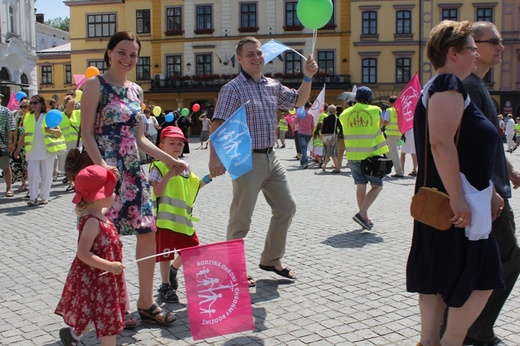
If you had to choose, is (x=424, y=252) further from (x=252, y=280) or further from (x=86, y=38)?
(x=86, y=38)

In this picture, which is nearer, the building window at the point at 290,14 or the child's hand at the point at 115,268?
the child's hand at the point at 115,268

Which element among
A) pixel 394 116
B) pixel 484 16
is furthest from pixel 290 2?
pixel 394 116

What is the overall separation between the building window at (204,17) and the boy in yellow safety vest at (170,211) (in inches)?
1675

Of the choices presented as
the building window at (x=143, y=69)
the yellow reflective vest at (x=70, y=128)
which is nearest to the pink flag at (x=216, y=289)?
the yellow reflective vest at (x=70, y=128)

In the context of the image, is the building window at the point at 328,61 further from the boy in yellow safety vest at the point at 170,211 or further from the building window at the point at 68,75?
the boy in yellow safety vest at the point at 170,211

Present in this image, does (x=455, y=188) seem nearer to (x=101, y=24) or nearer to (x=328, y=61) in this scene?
(x=328, y=61)

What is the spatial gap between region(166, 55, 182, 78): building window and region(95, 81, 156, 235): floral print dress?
141ft

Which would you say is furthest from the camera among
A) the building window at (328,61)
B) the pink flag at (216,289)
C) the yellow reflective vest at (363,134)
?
the building window at (328,61)

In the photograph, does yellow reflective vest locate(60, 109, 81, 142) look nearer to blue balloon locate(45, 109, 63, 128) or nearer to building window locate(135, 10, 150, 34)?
blue balloon locate(45, 109, 63, 128)

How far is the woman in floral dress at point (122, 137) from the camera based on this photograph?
4.04m

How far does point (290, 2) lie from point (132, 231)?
140ft

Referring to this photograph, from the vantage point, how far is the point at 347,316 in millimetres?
4449

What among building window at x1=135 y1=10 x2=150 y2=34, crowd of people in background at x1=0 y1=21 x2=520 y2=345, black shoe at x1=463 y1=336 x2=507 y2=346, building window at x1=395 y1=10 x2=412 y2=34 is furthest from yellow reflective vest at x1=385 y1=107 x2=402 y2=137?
building window at x1=135 y1=10 x2=150 y2=34

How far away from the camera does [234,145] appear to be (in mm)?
4594
